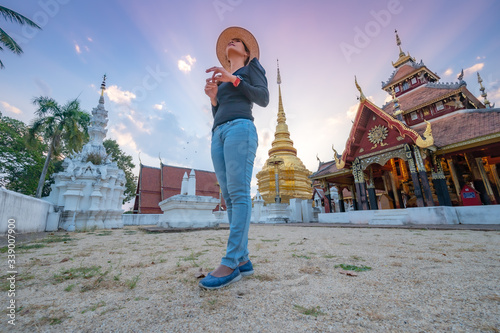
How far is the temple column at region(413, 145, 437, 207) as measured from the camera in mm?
7418

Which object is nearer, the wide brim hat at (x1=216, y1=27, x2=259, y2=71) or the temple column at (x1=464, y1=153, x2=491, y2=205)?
the wide brim hat at (x1=216, y1=27, x2=259, y2=71)

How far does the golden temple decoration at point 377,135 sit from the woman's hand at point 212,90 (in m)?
8.94

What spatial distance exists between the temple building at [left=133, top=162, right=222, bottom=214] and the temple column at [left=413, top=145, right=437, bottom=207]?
41.3ft

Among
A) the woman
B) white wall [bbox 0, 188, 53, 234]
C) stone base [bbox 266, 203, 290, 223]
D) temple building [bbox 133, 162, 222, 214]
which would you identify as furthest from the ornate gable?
white wall [bbox 0, 188, 53, 234]

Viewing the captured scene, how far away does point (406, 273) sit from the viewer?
1508mm

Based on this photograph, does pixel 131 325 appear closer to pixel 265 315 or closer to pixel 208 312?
pixel 208 312

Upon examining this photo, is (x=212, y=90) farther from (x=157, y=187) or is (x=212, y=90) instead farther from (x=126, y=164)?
(x=126, y=164)

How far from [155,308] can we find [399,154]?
966cm

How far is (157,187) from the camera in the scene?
18625 mm

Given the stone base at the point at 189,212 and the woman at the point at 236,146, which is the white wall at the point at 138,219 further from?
the woman at the point at 236,146

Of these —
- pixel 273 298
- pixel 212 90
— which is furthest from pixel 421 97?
pixel 273 298

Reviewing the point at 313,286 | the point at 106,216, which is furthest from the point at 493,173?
the point at 106,216

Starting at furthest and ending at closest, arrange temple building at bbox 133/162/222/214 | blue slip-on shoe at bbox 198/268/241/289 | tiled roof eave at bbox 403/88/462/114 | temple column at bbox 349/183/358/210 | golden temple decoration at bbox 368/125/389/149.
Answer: temple building at bbox 133/162/222/214 → temple column at bbox 349/183/358/210 → golden temple decoration at bbox 368/125/389/149 → tiled roof eave at bbox 403/88/462/114 → blue slip-on shoe at bbox 198/268/241/289

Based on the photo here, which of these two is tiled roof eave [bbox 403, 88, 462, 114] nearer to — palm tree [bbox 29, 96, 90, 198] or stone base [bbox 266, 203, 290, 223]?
stone base [bbox 266, 203, 290, 223]
